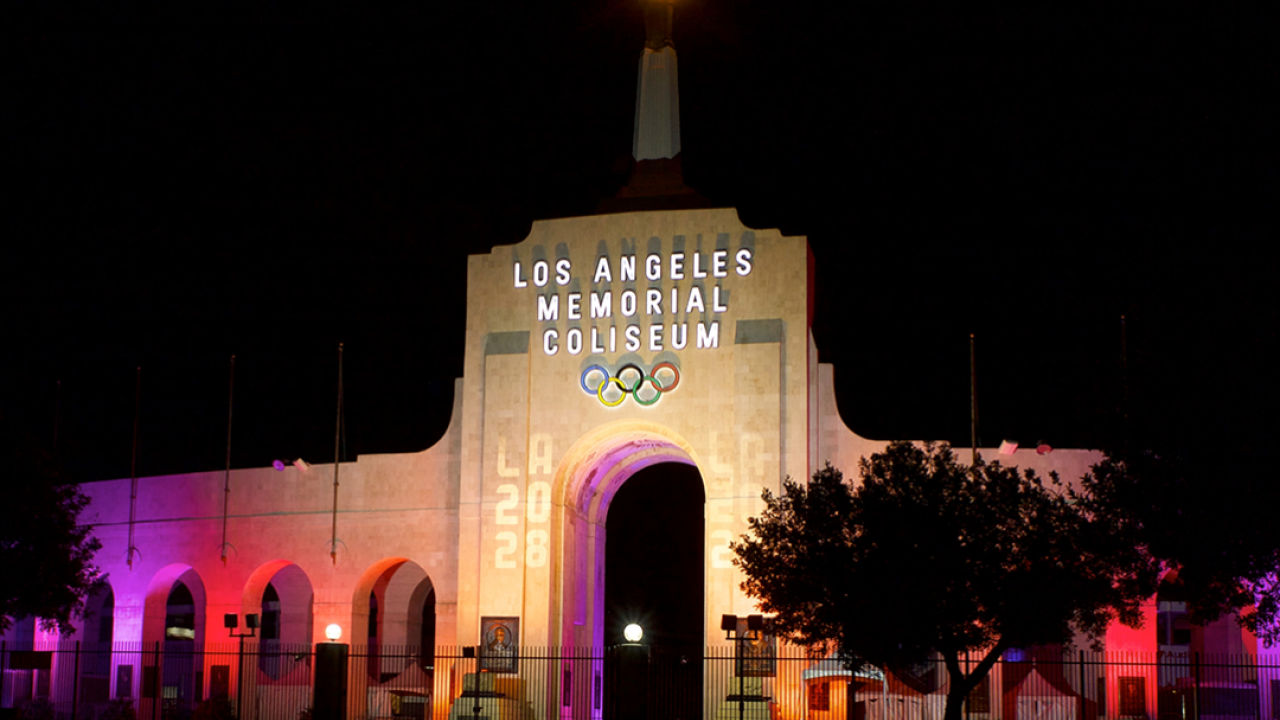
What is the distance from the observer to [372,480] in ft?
154

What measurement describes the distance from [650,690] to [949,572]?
1103 cm

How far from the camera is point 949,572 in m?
29.9

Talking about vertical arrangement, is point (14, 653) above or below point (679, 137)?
below

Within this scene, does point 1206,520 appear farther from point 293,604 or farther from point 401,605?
point 293,604

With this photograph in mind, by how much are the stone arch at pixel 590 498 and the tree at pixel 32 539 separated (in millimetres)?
15358

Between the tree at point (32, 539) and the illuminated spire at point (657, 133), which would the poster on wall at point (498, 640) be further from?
the illuminated spire at point (657, 133)

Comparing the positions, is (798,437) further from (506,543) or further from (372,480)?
(372,480)

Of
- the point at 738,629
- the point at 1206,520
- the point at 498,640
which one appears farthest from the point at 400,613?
the point at 1206,520

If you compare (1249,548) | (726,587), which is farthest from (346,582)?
(1249,548)

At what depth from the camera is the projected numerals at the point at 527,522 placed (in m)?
43.8

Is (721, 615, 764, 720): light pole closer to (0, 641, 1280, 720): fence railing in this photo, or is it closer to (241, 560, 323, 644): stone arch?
(0, 641, 1280, 720): fence railing

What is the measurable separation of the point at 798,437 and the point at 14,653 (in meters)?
26.1

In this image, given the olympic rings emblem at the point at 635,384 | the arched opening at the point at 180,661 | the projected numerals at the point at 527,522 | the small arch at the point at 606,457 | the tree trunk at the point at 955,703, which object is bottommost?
the arched opening at the point at 180,661

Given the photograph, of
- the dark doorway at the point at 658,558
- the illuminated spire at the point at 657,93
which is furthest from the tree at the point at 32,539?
the dark doorway at the point at 658,558
